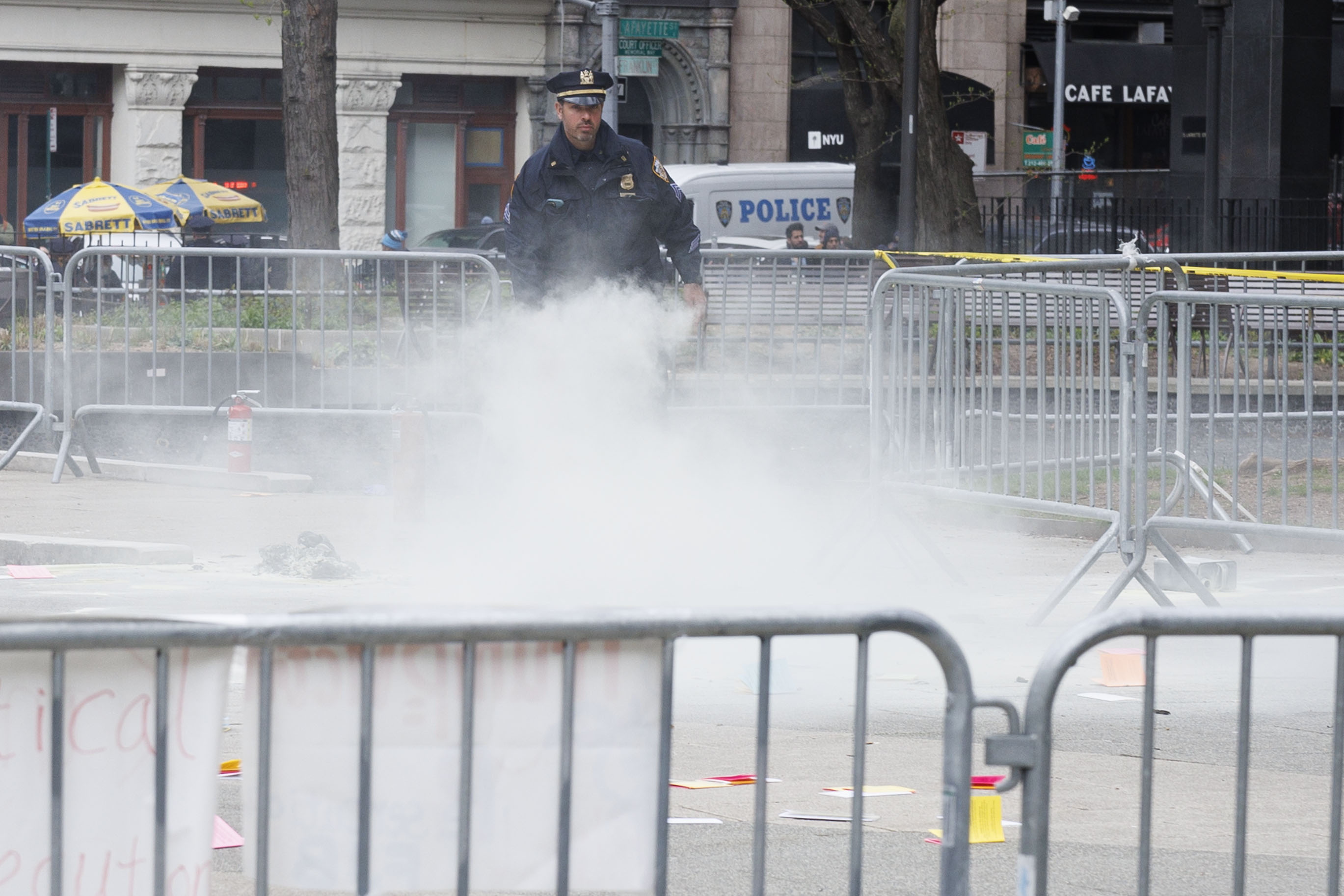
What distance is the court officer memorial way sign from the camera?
1988 centimetres

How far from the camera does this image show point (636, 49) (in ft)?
66.9

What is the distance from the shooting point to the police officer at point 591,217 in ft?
24.8

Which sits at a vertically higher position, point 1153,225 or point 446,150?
point 446,150

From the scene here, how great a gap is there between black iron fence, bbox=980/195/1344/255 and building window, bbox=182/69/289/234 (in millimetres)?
12021

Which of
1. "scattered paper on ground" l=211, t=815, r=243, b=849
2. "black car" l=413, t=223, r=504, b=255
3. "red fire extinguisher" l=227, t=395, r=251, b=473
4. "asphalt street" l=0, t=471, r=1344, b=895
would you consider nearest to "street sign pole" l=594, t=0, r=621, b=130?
"black car" l=413, t=223, r=504, b=255

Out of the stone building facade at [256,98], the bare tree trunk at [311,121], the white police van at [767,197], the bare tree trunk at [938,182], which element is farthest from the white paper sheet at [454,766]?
the stone building facade at [256,98]

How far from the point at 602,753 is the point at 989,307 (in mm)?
4706

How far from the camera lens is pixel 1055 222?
23.1m

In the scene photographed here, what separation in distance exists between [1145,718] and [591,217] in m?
5.08

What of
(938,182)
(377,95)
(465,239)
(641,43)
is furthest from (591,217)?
(377,95)

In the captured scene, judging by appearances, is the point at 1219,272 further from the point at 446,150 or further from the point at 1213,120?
the point at 446,150

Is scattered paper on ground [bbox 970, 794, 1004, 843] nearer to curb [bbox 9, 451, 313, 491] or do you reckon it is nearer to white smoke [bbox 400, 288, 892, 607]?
white smoke [bbox 400, 288, 892, 607]

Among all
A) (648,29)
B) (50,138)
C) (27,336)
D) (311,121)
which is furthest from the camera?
(50,138)

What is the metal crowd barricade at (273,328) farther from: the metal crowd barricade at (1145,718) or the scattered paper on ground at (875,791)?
the metal crowd barricade at (1145,718)
